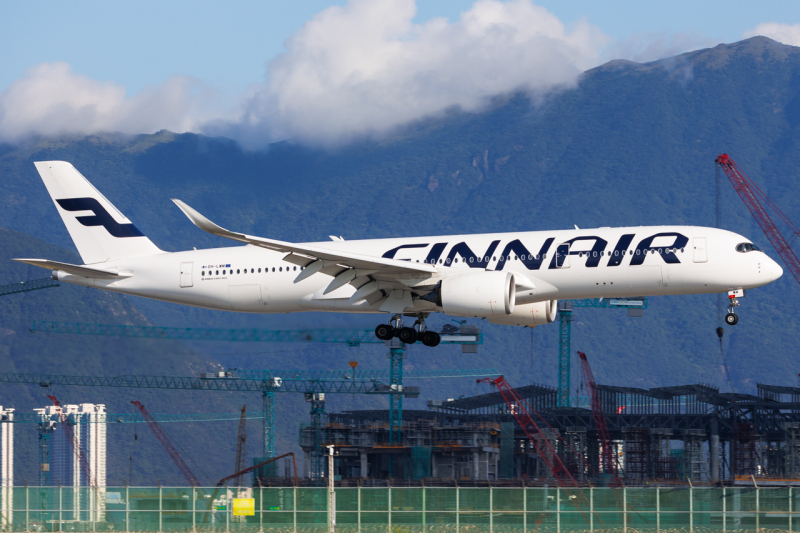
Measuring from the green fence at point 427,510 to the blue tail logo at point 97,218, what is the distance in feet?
51.7

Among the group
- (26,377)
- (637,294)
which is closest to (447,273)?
(637,294)

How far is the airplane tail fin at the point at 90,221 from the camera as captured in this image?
5384 cm

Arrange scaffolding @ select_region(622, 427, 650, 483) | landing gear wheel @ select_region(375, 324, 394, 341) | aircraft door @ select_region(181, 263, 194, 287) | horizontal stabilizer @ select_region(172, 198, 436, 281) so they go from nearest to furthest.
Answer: horizontal stabilizer @ select_region(172, 198, 436, 281), landing gear wheel @ select_region(375, 324, 394, 341), aircraft door @ select_region(181, 263, 194, 287), scaffolding @ select_region(622, 427, 650, 483)

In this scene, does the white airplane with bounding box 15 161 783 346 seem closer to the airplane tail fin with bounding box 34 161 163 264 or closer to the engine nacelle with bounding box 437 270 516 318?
the engine nacelle with bounding box 437 270 516 318

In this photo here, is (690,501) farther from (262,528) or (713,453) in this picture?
(713,453)

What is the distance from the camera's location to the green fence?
38.8m

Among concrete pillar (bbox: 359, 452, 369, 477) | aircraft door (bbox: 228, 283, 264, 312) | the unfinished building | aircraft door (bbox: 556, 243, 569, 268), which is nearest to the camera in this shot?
aircraft door (bbox: 556, 243, 569, 268)

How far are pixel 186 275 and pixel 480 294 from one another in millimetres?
15573

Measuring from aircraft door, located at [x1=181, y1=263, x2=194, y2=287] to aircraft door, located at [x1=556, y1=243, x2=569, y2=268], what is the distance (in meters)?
18.0

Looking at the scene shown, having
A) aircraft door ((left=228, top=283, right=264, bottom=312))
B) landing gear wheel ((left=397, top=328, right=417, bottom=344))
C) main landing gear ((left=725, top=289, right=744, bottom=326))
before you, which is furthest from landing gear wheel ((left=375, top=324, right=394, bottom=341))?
main landing gear ((left=725, top=289, right=744, bottom=326))

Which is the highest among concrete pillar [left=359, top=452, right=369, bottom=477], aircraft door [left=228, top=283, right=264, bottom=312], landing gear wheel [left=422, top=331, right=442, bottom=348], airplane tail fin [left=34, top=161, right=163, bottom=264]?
airplane tail fin [left=34, top=161, right=163, bottom=264]

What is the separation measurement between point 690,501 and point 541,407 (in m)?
119

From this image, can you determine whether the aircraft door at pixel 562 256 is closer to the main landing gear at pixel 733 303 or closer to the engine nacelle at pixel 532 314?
the engine nacelle at pixel 532 314

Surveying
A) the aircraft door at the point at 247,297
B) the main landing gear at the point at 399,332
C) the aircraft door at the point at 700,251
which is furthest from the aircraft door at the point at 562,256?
the aircraft door at the point at 247,297
